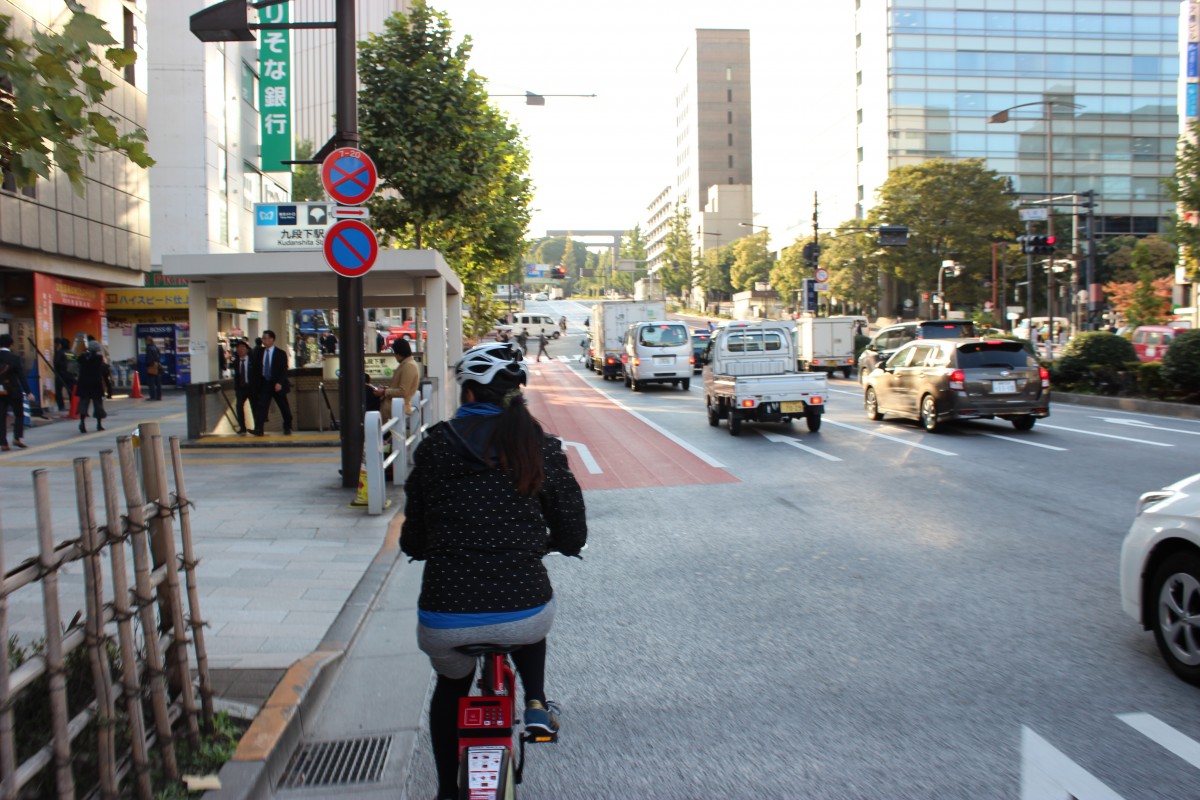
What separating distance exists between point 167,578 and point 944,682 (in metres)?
3.67

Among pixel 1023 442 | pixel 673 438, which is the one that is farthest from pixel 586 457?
pixel 1023 442

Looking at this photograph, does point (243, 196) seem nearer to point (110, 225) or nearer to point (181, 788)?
point (110, 225)

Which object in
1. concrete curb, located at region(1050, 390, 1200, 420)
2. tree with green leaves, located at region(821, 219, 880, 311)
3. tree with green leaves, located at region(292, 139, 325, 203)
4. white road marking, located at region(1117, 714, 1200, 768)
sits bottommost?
white road marking, located at region(1117, 714, 1200, 768)

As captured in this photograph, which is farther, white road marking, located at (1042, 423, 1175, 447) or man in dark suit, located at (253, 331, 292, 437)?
man in dark suit, located at (253, 331, 292, 437)

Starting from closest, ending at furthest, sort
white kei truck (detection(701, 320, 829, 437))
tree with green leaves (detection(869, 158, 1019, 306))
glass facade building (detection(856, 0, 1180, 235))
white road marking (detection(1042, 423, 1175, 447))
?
white road marking (detection(1042, 423, 1175, 447)) → white kei truck (detection(701, 320, 829, 437)) → tree with green leaves (detection(869, 158, 1019, 306)) → glass facade building (detection(856, 0, 1180, 235))

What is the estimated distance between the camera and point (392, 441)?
11.3 metres

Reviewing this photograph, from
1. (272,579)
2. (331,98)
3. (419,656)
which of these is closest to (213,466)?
(272,579)

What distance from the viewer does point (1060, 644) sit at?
5.59 meters

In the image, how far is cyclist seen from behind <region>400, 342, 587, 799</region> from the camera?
315 cm

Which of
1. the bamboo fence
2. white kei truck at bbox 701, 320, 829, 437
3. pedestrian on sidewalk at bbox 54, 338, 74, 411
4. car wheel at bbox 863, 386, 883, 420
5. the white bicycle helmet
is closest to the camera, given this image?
the bamboo fence

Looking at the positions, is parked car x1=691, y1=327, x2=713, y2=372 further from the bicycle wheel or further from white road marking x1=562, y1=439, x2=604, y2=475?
the bicycle wheel

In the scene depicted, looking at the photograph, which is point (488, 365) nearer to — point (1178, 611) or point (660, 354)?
point (1178, 611)

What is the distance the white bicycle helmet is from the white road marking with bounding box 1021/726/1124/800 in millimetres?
2488

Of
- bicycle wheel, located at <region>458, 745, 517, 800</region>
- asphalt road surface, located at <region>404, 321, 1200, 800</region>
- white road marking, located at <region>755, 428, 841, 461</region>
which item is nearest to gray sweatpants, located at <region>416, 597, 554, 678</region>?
bicycle wheel, located at <region>458, 745, 517, 800</region>
